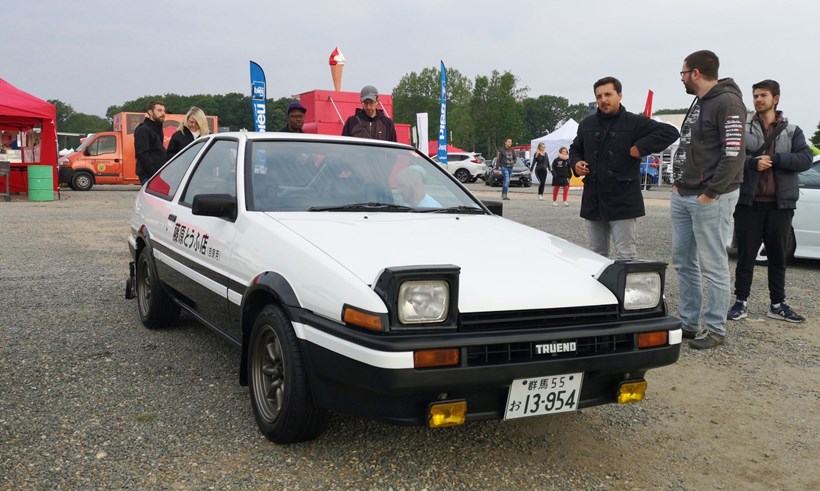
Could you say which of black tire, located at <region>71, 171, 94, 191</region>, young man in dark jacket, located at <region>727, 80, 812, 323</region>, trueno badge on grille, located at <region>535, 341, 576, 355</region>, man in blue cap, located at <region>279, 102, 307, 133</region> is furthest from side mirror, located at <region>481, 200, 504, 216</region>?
black tire, located at <region>71, 171, 94, 191</region>

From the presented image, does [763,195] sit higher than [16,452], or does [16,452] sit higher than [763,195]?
[763,195]

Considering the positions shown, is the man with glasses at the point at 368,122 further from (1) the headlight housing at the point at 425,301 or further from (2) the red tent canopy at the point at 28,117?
(2) the red tent canopy at the point at 28,117

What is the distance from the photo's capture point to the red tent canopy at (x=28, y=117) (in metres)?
16.0

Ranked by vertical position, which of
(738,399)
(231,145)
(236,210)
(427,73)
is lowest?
(738,399)

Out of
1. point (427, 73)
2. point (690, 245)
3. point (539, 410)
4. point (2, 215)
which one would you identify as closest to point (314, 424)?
point (539, 410)

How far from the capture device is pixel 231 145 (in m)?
3.90

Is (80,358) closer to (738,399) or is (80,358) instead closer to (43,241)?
(738,399)

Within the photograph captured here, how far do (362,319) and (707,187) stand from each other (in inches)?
115

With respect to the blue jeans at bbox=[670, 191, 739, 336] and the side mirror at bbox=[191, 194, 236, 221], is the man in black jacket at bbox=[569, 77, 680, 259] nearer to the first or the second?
Result: the blue jeans at bbox=[670, 191, 739, 336]

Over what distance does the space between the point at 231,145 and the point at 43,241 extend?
6.75 m

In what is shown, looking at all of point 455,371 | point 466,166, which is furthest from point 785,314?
point 466,166

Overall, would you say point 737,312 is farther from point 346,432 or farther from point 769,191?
point 346,432

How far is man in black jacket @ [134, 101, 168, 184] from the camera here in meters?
6.91

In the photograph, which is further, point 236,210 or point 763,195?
point 763,195
